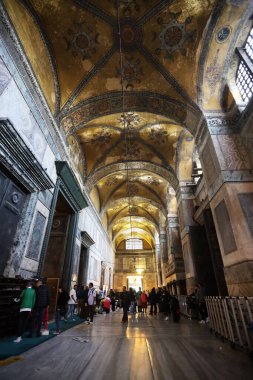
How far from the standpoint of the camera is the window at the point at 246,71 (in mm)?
5578

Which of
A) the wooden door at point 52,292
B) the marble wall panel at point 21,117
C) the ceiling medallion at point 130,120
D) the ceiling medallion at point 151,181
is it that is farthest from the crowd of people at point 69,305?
the ceiling medallion at point 151,181

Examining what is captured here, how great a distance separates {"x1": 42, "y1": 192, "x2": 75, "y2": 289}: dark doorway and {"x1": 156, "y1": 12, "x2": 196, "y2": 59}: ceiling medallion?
639cm

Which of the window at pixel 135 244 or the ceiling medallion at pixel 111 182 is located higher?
the ceiling medallion at pixel 111 182

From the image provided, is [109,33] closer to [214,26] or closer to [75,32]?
[75,32]

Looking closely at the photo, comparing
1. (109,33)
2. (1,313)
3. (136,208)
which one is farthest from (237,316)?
(136,208)

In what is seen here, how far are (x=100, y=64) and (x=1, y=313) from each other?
25.4ft

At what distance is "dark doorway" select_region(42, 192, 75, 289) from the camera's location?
7325 mm

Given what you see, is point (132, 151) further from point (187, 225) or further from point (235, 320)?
point (235, 320)

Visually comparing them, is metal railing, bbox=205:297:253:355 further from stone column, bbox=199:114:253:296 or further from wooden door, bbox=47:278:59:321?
wooden door, bbox=47:278:59:321

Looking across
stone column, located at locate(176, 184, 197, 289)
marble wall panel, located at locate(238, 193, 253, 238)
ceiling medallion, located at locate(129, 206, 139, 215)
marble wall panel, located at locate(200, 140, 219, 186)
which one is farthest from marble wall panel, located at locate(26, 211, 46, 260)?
ceiling medallion, located at locate(129, 206, 139, 215)

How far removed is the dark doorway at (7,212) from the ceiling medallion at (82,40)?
16.6 ft

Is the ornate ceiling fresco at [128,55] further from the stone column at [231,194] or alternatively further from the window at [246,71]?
the stone column at [231,194]

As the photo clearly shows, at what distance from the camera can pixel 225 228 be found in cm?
531

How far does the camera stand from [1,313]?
3779 millimetres
